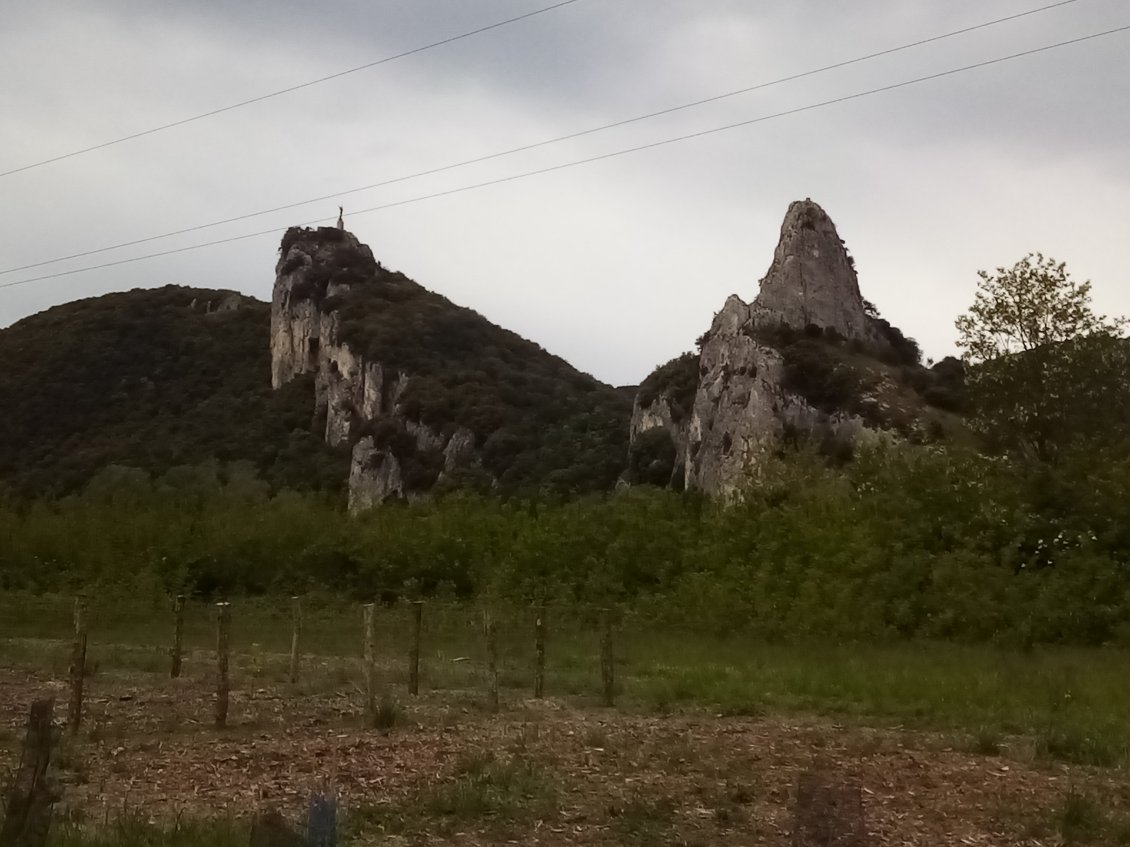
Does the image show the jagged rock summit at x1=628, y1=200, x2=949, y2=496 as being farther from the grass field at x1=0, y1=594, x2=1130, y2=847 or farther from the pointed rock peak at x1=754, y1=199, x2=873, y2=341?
the grass field at x1=0, y1=594, x2=1130, y2=847

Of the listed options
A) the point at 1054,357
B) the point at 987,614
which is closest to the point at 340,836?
the point at 987,614

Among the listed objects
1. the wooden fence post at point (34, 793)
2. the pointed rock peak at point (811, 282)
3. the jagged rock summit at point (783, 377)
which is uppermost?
the pointed rock peak at point (811, 282)

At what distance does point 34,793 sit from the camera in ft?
17.2

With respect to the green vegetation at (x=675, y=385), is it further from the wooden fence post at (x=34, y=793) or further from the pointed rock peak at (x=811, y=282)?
the wooden fence post at (x=34, y=793)

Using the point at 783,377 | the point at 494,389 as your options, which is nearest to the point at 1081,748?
the point at 783,377

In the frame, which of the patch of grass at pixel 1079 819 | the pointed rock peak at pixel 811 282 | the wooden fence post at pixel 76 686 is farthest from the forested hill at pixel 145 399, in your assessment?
the patch of grass at pixel 1079 819

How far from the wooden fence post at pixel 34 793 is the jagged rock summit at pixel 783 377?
4019 cm

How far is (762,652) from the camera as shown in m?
17.8

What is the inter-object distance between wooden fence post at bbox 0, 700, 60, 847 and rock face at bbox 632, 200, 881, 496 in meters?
42.1

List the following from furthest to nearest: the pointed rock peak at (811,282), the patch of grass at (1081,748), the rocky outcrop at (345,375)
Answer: the rocky outcrop at (345,375) < the pointed rock peak at (811,282) < the patch of grass at (1081,748)

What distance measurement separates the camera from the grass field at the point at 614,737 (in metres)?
7.36

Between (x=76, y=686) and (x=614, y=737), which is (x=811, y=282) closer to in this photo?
(x=614, y=737)

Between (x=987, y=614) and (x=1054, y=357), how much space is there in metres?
9.51

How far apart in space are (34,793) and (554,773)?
419 centimetres
